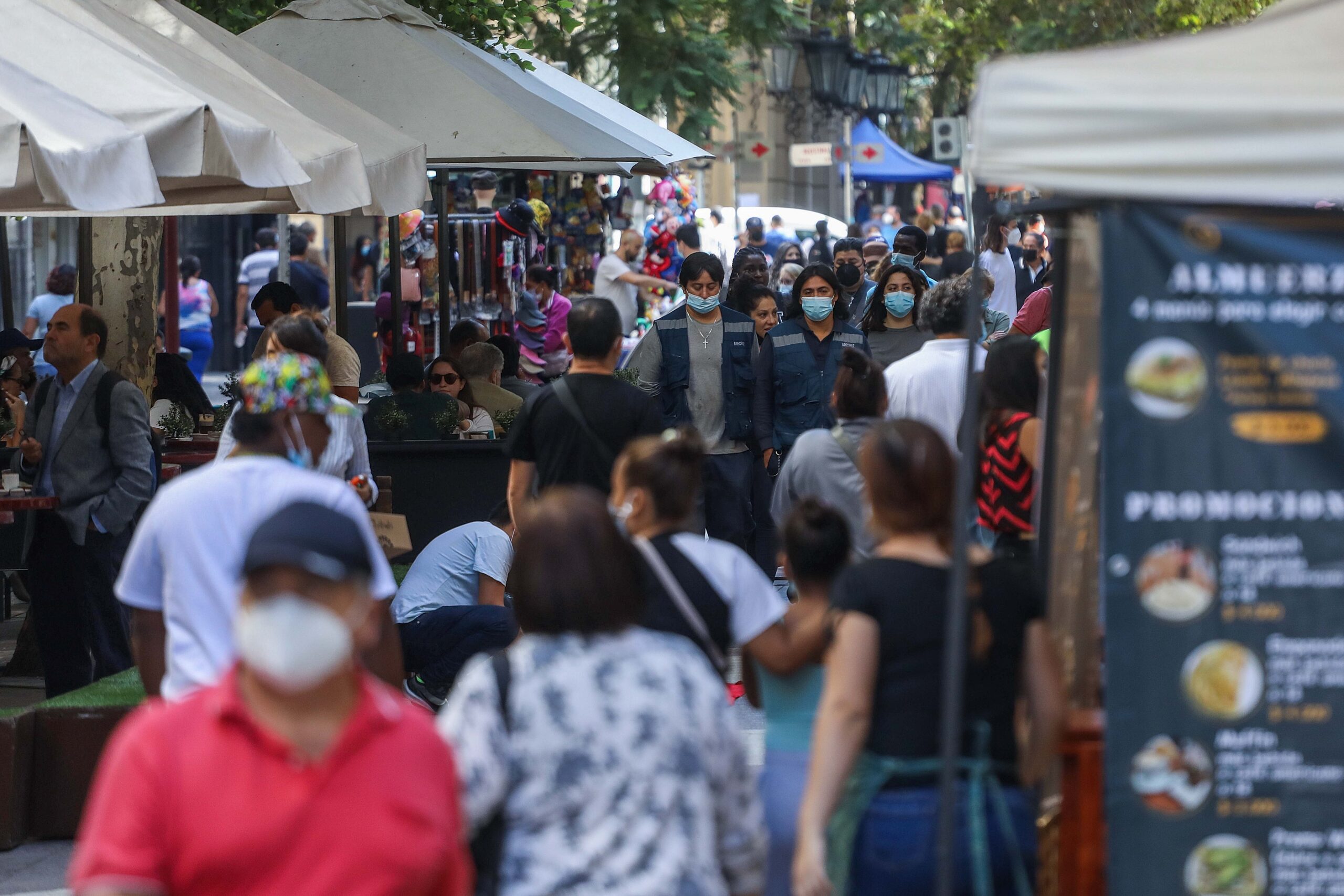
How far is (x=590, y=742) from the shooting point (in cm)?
301

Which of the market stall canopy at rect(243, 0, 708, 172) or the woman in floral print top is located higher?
the market stall canopy at rect(243, 0, 708, 172)

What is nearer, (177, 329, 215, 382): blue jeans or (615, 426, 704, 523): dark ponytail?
(615, 426, 704, 523): dark ponytail

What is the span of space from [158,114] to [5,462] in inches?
131

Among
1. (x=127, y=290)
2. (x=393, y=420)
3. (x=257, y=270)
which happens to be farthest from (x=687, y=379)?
(x=257, y=270)

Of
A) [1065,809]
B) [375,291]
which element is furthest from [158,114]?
[375,291]

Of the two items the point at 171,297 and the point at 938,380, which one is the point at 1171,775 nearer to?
the point at 938,380

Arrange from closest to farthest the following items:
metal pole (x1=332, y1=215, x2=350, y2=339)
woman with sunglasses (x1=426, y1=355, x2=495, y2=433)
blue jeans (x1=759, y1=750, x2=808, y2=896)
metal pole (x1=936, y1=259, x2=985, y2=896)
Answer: metal pole (x1=936, y1=259, x2=985, y2=896)
blue jeans (x1=759, y1=750, x2=808, y2=896)
woman with sunglasses (x1=426, y1=355, x2=495, y2=433)
metal pole (x1=332, y1=215, x2=350, y2=339)

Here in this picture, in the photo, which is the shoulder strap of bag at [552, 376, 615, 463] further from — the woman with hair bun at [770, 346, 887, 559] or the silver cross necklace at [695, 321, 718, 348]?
the silver cross necklace at [695, 321, 718, 348]

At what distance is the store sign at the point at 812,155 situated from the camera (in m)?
30.2

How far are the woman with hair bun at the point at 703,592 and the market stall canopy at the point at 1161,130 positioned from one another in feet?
3.54

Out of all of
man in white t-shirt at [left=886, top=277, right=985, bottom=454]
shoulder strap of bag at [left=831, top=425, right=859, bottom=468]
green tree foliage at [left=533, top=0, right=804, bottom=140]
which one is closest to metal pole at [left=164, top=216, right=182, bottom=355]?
green tree foliage at [left=533, top=0, right=804, bottom=140]

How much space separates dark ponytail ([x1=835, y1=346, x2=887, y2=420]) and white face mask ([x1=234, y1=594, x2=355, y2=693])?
13.0 ft

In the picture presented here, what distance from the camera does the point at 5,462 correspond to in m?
8.97

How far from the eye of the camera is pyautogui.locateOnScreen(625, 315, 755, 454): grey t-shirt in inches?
378
